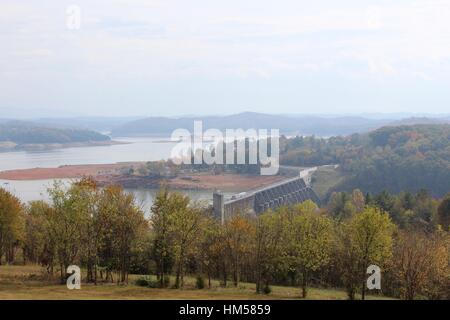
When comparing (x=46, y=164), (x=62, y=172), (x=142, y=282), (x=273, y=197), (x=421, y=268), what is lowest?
(x=273, y=197)

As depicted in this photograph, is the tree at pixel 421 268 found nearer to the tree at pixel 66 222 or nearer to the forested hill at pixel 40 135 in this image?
the tree at pixel 66 222

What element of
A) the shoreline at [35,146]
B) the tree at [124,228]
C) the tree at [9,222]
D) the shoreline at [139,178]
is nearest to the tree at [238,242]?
the tree at [124,228]

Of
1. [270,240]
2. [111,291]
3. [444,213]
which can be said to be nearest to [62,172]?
[444,213]

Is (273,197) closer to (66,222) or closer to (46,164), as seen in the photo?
(46,164)

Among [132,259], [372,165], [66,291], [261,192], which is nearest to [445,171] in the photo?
[372,165]

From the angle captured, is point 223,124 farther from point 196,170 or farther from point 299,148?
point 196,170
